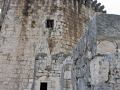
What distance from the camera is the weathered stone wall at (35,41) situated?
7.67 m

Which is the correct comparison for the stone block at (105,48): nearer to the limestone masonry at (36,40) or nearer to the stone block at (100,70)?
the stone block at (100,70)

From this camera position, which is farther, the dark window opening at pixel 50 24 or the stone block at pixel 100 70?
the dark window opening at pixel 50 24

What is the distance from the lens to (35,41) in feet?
26.6

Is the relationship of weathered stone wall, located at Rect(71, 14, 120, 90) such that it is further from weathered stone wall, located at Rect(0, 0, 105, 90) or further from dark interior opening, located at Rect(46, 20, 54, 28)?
dark interior opening, located at Rect(46, 20, 54, 28)

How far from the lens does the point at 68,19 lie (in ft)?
28.5

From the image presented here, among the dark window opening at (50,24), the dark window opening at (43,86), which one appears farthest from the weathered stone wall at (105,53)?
the dark window opening at (50,24)

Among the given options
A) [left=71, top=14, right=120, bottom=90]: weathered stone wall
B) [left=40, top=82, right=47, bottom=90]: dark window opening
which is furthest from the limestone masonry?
A: [left=71, top=14, right=120, bottom=90]: weathered stone wall

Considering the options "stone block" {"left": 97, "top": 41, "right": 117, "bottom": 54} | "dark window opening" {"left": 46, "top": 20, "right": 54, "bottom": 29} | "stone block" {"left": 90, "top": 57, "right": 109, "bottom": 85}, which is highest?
"dark window opening" {"left": 46, "top": 20, "right": 54, "bottom": 29}

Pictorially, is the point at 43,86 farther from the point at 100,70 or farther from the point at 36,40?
the point at 100,70

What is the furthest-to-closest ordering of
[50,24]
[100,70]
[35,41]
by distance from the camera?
[50,24] → [35,41] → [100,70]

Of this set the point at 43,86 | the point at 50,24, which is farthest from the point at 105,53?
the point at 50,24

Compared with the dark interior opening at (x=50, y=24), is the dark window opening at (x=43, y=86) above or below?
below

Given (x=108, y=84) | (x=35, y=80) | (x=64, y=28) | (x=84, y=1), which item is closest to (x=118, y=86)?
(x=108, y=84)

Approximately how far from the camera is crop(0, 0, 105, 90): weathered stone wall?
25.2 ft
